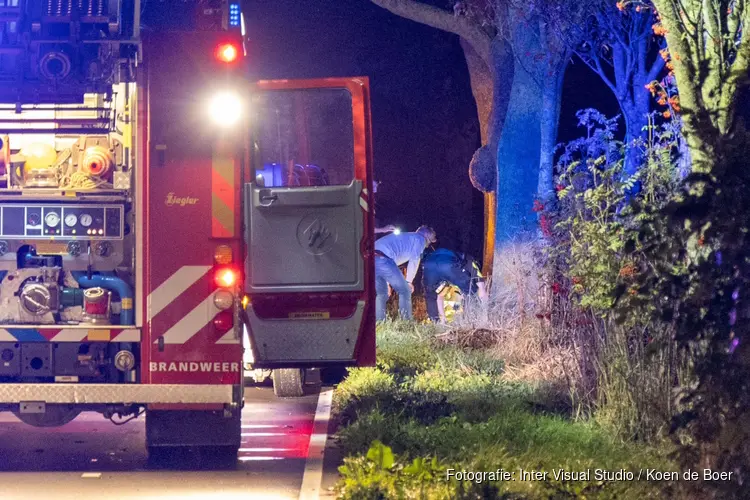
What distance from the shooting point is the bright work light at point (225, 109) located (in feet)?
26.4

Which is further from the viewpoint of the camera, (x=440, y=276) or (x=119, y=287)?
(x=440, y=276)

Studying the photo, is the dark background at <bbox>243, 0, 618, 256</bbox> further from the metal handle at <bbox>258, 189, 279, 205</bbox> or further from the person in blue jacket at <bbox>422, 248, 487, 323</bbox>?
the metal handle at <bbox>258, 189, 279, 205</bbox>

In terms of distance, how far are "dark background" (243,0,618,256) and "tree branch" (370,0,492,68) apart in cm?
1031

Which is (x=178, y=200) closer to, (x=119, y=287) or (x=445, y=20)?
(x=119, y=287)

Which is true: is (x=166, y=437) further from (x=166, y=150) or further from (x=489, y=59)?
(x=489, y=59)

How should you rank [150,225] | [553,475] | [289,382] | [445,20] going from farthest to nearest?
[445,20], [289,382], [150,225], [553,475]

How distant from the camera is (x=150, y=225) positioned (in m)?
7.97

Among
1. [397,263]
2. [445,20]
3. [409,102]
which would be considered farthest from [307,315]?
[409,102]

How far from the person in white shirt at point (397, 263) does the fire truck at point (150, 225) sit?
728 centimetres

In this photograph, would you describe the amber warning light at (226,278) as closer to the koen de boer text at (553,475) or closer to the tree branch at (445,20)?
the koen de boer text at (553,475)

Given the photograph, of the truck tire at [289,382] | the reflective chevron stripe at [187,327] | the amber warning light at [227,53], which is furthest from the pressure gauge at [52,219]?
the truck tire at [289,382]

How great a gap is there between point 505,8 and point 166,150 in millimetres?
9823

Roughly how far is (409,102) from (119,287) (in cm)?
2207

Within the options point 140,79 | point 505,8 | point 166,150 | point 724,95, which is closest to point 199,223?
point 166,150
